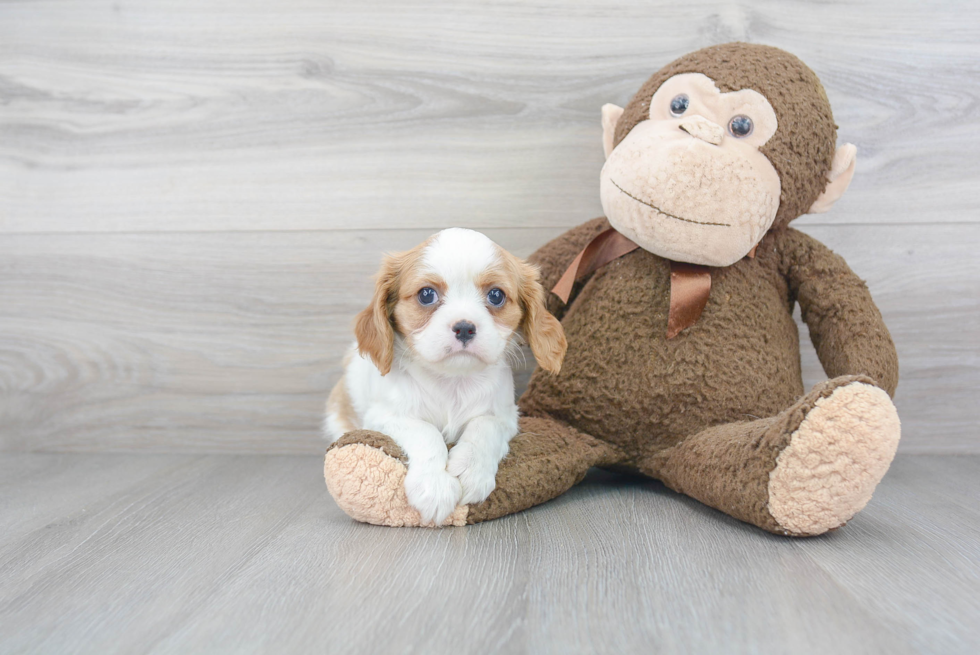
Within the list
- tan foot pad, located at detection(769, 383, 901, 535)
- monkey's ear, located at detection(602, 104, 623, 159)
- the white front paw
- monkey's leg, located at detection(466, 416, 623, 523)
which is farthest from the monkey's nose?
the white front paw

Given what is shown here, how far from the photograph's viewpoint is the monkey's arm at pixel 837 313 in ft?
4.27

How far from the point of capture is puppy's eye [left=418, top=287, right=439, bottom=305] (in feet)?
3.88

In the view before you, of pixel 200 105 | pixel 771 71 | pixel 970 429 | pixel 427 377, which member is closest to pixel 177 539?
pixel 427 377

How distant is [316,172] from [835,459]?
1.28m

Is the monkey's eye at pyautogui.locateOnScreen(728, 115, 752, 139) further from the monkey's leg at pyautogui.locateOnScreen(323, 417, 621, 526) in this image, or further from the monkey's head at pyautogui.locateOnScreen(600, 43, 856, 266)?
the monkey's leg at pyautogui.locateOnScreen(323, 417, 621, 526)

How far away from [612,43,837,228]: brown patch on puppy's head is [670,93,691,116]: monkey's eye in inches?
2.0

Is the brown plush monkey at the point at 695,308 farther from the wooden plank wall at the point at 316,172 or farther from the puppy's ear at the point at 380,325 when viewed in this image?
the wooden plank wall at the point at 316,172

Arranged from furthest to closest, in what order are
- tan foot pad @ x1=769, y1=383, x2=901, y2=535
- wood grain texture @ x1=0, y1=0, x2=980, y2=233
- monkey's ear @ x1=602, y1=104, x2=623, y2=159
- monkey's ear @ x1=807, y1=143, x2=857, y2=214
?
wood grain texture @ x1=0, y1=0, x2=980, y2=233
monkey's ear @ x1=602, y1=104, x2=623, y2=159
monkey's ear @ x1=807, y1=143, x2=857, y2=214
tan foot pad @ x1=769, y1=383, x2=901, y2=535

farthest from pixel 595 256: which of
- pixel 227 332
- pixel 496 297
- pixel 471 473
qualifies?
pixel 227 332

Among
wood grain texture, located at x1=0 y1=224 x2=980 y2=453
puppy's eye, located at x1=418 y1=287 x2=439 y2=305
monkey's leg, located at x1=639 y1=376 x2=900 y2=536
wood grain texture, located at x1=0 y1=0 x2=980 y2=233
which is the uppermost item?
wood grain texture, located at x1=0 y1=0 x2=980 y2=233

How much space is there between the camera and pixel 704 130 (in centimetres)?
125

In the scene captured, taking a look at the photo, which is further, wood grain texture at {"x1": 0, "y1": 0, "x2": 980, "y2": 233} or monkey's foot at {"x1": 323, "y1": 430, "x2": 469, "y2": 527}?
wood grain texture at {"x1": 0, "y1": 0, "x2": 980, "y2": 233}

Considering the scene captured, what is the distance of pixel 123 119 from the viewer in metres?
1.72

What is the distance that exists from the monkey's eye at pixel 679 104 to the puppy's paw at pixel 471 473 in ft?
2.43
